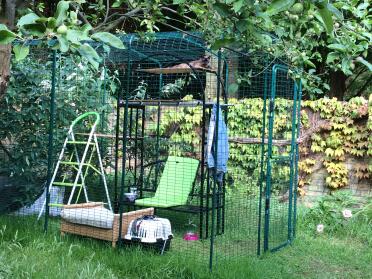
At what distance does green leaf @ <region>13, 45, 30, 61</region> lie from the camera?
6.49ft

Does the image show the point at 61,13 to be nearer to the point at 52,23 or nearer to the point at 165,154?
the point at 52,23

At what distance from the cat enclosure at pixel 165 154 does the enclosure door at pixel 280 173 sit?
0.06 ft

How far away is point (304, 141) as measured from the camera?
8406mm

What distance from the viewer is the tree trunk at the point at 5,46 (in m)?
2.79

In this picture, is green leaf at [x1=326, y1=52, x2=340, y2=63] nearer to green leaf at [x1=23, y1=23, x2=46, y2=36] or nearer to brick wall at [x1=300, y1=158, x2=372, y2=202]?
green leaf at [x1=23, y1=23, x2=46, y2=36]

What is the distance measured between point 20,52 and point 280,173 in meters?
5.18

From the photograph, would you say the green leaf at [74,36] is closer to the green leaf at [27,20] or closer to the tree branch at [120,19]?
the green leaf at [27,20]

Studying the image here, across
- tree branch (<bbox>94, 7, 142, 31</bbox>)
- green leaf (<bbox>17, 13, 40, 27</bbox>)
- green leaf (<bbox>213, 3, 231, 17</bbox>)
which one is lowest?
green leaf (<bbox>17, 13, 40, 27</bbox>)

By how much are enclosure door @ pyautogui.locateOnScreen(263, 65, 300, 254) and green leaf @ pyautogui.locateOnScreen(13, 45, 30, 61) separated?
375 cm

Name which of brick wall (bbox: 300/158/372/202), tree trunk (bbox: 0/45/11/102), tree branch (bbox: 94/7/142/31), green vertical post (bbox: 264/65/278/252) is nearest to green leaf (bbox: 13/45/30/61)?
tree trunk (bbox: 0/45/11/102)

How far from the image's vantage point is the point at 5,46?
291 centimetres

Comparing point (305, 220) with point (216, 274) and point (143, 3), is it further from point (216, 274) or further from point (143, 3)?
point (143, 3)

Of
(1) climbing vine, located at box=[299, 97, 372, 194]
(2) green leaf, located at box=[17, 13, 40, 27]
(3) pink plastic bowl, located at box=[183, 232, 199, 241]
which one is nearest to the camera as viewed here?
(2) green leaf, located at box=[17, 13, 40, 27]

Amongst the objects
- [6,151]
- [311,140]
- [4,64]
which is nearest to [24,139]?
[6,151]
